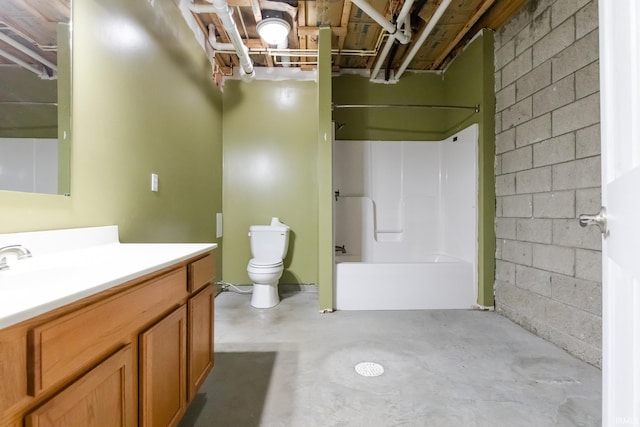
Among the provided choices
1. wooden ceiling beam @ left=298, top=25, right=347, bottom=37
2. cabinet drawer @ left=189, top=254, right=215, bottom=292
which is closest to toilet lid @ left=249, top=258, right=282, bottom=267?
cabinet drawer @ left=189, top=254, right=215, bottom=292

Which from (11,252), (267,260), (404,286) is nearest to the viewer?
(11,252)

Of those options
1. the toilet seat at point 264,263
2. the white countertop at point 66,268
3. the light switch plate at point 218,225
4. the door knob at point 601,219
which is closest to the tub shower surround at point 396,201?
the toilet seat at point 264,263

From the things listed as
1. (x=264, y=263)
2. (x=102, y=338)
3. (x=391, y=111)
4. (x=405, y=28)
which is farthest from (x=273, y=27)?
(x=102, y=338)

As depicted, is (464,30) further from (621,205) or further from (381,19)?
(621,205)

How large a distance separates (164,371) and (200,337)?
0.97 feet

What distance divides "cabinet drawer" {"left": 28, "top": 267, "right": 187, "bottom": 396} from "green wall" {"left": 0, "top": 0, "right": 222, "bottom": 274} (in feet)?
1.86

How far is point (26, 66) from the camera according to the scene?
3.54ft

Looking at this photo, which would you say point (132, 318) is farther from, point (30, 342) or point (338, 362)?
point (338, 362)

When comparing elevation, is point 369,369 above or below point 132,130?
below

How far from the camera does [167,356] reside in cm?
98

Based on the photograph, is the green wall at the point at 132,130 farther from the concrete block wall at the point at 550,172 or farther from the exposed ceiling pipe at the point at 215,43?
the concrete block wall at the point at 550,172

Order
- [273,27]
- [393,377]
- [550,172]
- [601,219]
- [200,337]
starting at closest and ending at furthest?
1. [601,219]
2. [200,337]
3. [393,377]
4. [550,172]
5. [273,27]

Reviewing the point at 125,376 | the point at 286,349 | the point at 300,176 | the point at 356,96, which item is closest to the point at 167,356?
the point at 125,376

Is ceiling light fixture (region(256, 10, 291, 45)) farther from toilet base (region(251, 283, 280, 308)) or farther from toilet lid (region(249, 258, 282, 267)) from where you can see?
toilet base (region(251, 283, 280, 308))
